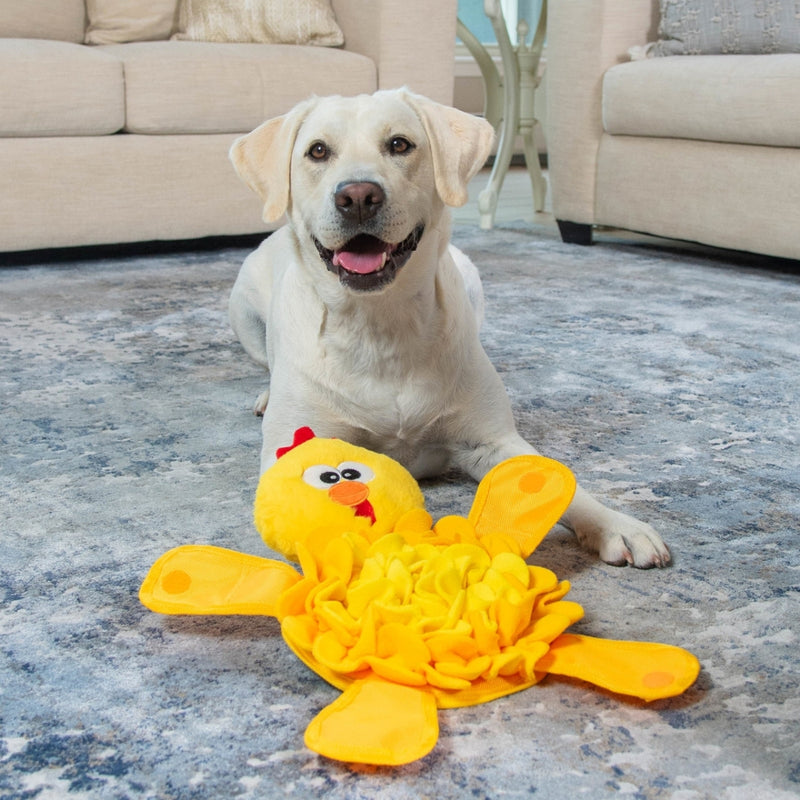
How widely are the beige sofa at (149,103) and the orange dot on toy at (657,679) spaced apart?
3.04m

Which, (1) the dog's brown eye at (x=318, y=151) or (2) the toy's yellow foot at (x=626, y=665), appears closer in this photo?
(2) the toy's yellow foot at (x=626, y=665)

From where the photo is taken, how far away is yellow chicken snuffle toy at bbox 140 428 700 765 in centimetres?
108

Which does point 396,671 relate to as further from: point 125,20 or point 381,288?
point 125,20

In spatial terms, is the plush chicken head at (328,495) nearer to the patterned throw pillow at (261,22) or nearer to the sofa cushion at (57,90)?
the sofa cushion at (57,90)

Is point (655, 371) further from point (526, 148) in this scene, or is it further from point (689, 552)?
point (526, 148)

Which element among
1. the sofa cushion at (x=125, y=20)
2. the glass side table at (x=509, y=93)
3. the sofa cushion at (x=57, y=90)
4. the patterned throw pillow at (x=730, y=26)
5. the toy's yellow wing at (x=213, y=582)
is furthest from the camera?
the glass side table at (x=509, y=93)

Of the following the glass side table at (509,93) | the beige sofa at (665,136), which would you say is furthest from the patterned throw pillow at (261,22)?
the beige sofa at (665,136)

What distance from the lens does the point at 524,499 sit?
1.44 m

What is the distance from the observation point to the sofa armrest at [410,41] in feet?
12.9

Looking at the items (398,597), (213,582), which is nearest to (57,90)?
(213,582)

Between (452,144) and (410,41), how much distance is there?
8.17 ft

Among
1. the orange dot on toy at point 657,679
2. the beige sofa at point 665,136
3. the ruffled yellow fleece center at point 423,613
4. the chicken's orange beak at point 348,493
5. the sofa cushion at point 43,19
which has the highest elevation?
the sofa cushion at point 43,19

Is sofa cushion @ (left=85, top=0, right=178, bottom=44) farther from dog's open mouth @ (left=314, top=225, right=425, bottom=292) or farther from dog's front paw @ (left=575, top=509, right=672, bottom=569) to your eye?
dog's front paw @ (left=575, top=509, right=672, bottom=569)

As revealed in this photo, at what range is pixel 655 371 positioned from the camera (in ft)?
7.95
